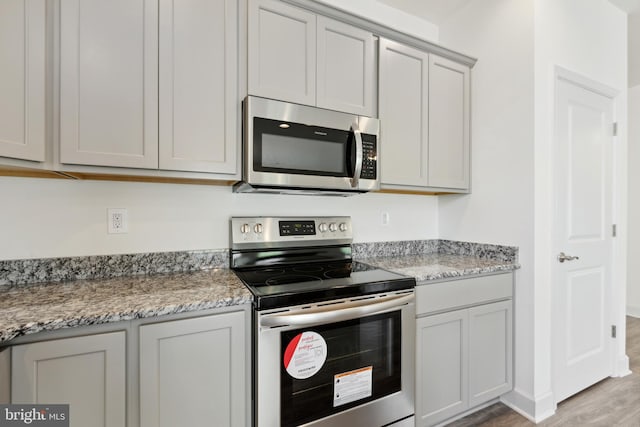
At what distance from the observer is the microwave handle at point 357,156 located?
1.75 meters

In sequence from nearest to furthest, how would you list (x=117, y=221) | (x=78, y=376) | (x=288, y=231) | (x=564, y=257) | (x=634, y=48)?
(x=78, y=376)
(x=117, y=221)
(x=288, y=231)
(x=564, y=257)
(x=634, y=48)

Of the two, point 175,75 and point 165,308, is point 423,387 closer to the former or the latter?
point 165,308

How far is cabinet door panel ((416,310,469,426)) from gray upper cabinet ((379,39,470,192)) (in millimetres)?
861

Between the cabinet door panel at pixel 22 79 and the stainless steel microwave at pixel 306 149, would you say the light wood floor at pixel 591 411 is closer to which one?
the stainless steel microwave at pixel 306 149

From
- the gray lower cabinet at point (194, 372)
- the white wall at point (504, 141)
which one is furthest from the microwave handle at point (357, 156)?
the white wall at point (504, 141)

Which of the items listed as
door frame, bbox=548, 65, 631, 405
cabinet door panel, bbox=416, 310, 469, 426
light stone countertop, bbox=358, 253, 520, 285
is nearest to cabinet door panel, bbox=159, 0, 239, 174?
light stone countertop, bbox=358, 253, 520, 285

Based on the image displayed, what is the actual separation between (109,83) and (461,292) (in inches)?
79.8

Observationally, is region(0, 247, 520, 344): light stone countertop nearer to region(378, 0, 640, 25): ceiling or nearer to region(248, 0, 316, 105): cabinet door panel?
region(248, 0, 316, 105): cabinet door panel

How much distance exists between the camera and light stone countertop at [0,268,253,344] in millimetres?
1001

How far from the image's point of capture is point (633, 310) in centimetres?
370

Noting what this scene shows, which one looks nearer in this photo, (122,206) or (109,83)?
(109,83)

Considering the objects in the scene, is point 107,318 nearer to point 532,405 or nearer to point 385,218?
point 385,218

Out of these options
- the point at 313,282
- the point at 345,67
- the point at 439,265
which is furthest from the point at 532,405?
the point at 345,67

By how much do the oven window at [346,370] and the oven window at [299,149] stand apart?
2.60 feet
